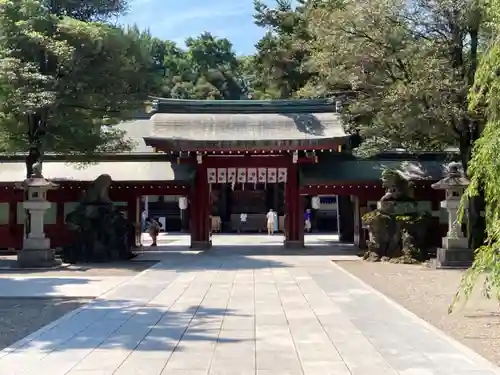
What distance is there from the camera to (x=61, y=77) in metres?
18.4

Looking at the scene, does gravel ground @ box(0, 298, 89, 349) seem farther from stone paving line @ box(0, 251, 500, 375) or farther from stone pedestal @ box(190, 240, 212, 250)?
stone pedestal @ box(190, 240, 212, 250)

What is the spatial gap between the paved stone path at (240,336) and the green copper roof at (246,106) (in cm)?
1304

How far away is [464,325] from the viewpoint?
8.52 metres

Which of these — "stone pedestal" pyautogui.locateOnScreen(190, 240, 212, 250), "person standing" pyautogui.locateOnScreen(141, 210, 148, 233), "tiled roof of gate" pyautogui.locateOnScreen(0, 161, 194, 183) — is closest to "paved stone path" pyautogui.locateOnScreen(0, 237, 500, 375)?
"stone pedestal" pyautogui.locateOnScreen(190, 240, 212, 250)

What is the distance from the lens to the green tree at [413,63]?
16.7 metres

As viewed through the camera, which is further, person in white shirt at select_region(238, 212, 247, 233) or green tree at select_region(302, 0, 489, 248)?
person in white shirt at select_region(238, 212, 247, 233)

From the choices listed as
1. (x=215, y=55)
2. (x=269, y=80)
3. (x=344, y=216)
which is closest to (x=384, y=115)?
(x=344, y=216)

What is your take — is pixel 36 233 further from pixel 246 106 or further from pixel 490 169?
pixel 490 169

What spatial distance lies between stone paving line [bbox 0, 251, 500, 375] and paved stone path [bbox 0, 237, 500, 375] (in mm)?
13

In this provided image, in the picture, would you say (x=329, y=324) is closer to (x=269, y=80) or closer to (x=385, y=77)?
(x=385, y=77)

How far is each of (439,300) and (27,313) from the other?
24.0 ft

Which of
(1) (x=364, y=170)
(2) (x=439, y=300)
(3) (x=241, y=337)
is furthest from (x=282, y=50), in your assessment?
(3) (x=241, y=337)

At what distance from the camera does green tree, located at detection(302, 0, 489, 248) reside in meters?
16.7

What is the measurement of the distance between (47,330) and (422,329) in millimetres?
5181
